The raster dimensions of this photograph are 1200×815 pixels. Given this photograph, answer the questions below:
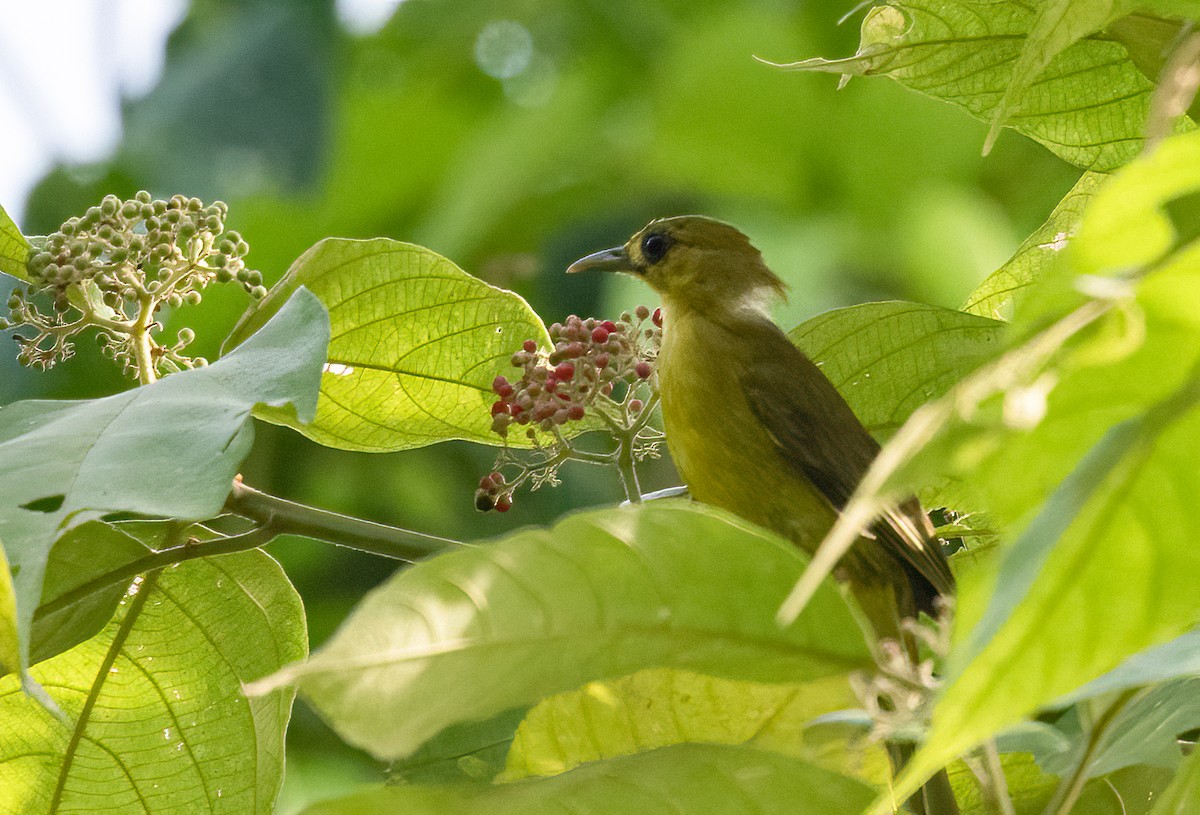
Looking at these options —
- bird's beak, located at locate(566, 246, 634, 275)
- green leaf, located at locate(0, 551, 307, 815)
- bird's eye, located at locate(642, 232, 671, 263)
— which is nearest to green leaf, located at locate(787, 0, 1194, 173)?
green leaf, located at locate(0, 551, 307, 815)

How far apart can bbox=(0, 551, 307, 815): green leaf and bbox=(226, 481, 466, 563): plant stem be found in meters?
0.14

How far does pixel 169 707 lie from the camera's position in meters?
1.57

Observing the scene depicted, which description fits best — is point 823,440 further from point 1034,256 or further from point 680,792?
point 680,792

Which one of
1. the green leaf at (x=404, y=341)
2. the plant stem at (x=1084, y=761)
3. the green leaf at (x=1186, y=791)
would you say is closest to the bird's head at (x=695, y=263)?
the green leaf at (x=404, y=341)

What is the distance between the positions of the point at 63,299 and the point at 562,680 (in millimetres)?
920

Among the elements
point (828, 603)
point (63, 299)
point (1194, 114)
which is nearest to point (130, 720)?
point (63, 299)

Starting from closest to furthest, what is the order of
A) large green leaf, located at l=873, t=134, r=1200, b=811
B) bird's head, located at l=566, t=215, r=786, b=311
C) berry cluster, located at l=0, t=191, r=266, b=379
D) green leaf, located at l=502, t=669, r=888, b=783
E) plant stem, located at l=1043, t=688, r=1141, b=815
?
large green leaf, located at l=873, t=134, r=1200, b=811, plant stem, located at l=1043, t=688, r=1141, b=815, green leaf, located at l=502, t=669, r=888, b=783, berry cluster, located at l=0, t=191, r=266, b=379, bird's head, located at l=566, t=215, r=786, b=311

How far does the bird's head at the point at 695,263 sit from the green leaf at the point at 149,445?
187cm

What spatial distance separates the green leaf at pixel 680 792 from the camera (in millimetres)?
987

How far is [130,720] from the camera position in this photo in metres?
1.57

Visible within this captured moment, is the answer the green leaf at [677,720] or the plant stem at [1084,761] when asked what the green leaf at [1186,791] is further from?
the green leaf at [677,720]

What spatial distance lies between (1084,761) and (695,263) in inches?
81.7

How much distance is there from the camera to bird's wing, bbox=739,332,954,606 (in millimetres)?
2201

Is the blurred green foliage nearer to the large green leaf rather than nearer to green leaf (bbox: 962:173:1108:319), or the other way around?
green leaf (bbox: 962:173:1108:319)
